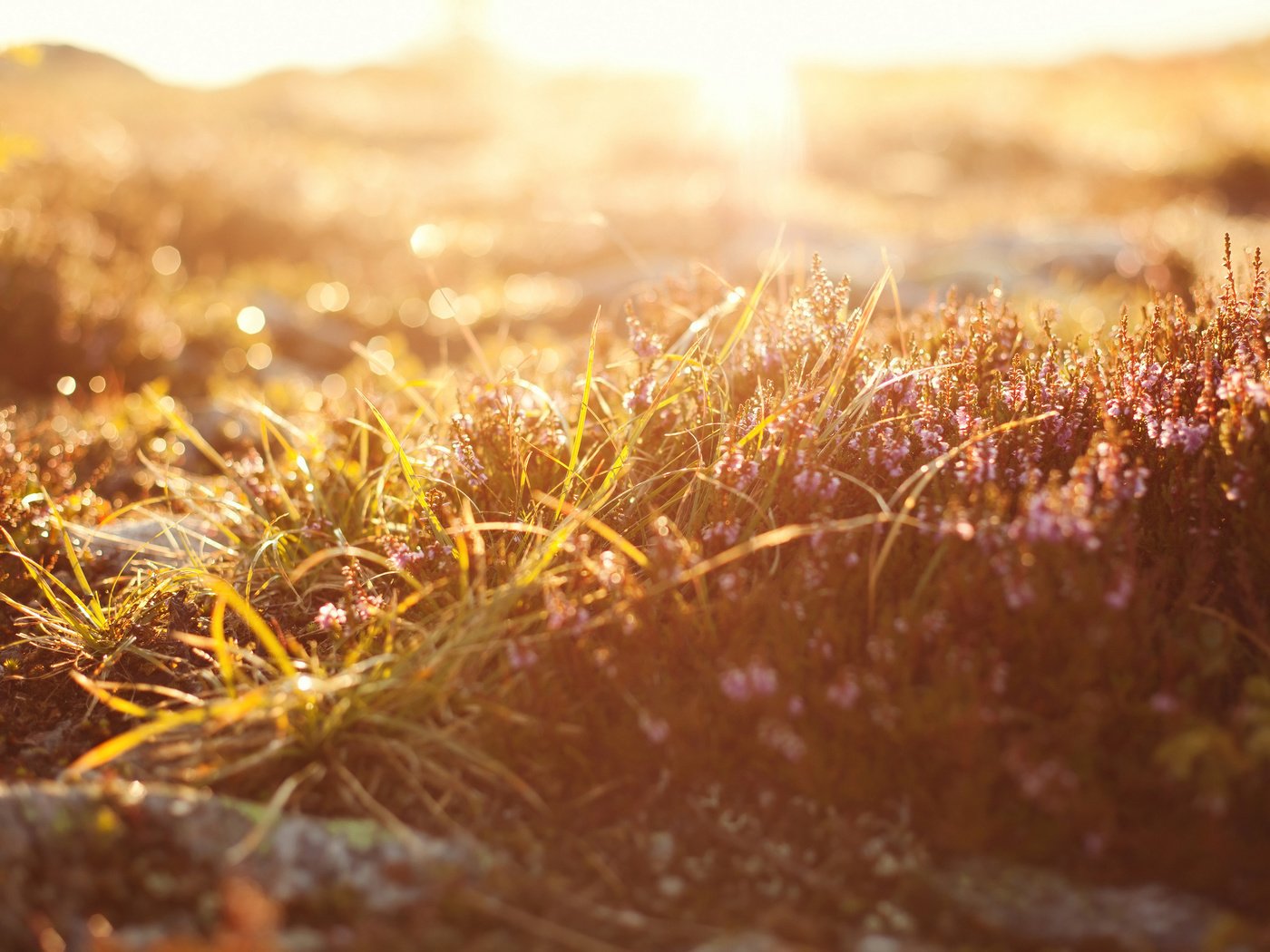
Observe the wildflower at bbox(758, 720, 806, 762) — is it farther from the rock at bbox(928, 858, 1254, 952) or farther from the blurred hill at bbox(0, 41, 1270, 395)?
the blurred hill at bbox(0, 41, 1270, 395)

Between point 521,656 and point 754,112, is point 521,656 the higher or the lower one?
the lower one

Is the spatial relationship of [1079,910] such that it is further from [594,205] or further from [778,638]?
[594,205]

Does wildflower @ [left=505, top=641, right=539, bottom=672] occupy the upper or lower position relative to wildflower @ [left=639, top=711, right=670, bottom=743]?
upper

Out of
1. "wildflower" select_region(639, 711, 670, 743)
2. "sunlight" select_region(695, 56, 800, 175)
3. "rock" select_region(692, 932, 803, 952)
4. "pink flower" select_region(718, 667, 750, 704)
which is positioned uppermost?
"sunlight" select_region(695, 56, 800, 175)

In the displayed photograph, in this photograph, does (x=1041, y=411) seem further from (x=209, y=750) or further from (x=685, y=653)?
(x=209, y=750)

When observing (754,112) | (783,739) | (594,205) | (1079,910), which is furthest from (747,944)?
(754,112)

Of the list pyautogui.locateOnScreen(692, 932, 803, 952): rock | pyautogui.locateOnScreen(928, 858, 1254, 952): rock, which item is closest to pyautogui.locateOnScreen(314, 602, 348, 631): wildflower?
pyautogui.locateOnScreen(692, 932, 803, 952): rock

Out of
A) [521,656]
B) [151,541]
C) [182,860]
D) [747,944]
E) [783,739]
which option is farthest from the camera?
[151,541]
